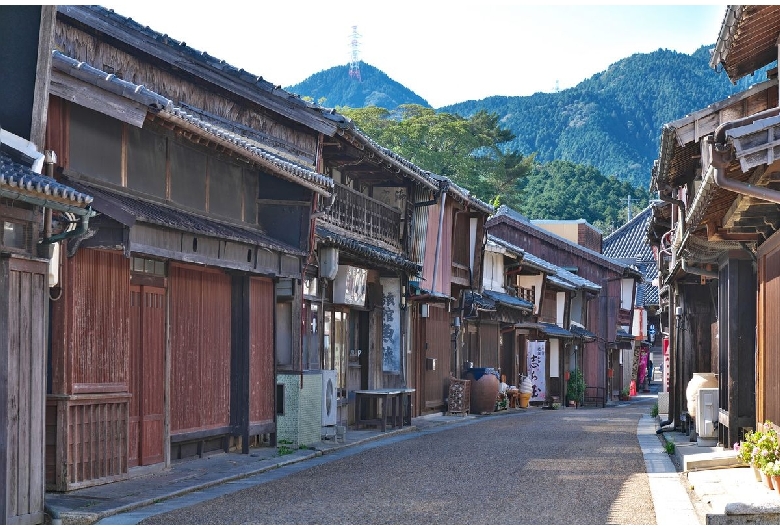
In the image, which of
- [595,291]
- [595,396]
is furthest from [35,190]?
[595,396]

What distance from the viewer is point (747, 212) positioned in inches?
554

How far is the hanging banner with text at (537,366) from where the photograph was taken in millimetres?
46219

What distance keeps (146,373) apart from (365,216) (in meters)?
11.6

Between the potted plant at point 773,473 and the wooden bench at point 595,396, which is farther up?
the potted plant at point 773,473

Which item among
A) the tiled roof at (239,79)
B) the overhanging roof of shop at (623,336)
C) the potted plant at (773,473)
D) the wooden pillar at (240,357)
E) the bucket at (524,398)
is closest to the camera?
the potted plant at (773,473)

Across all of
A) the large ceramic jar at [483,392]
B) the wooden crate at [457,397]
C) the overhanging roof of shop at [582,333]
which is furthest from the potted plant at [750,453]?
the overhanging roof of shop at [582,333]

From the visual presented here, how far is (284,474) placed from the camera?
54.2 feet

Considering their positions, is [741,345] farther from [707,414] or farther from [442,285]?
[442,285]

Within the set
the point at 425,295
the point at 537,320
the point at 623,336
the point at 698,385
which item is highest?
the point at 425,295

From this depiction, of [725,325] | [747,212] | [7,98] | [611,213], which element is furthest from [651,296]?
[7,98]

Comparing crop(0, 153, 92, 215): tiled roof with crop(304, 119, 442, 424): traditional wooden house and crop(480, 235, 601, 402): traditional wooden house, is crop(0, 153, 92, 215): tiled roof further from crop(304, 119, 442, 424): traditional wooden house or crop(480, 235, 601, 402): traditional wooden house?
crop(480, 235, 601, 402): traditional wooden house

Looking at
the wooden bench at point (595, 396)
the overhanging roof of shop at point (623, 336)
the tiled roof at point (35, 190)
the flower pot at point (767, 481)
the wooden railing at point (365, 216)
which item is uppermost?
the wooden railing at point (365, 216)

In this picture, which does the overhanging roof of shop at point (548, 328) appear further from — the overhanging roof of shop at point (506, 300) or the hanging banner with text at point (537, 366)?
the overhanging roof of shop at point (506, 300)

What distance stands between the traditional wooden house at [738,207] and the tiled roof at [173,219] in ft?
21.6
